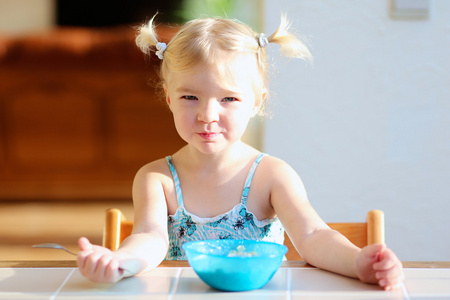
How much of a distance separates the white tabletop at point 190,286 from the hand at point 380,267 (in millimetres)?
11

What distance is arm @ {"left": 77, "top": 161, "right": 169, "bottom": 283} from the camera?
822 mm

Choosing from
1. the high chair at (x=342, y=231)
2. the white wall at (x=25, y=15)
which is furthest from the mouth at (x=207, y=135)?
the white wall at (x=25, y=15)

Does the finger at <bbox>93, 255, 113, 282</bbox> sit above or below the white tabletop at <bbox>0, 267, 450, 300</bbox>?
above

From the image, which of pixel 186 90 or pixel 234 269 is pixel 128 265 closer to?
pixel 234 269

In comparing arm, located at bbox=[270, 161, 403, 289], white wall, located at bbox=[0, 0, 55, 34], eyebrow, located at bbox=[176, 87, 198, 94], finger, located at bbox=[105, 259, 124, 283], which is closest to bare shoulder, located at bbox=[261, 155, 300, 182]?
arm, located at bbox=[270, 161, 403, 289]

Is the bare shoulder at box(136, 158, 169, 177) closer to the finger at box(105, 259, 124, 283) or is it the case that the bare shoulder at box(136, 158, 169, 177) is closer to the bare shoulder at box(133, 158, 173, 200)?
the bare shoulder at box(133, 158, 173, 200)

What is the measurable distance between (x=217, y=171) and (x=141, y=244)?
338mm

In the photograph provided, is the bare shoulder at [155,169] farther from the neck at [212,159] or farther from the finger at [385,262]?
the finger at [385,262]

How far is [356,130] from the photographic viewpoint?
6.01 feet

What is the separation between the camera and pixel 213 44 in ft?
3.83

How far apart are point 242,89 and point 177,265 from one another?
0.36 m

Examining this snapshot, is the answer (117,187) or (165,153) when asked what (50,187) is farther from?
(165,153)

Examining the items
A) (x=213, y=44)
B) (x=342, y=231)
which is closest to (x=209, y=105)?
(x=213, y=44)

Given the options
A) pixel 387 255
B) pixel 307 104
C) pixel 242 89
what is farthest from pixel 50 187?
pixel 387 255
